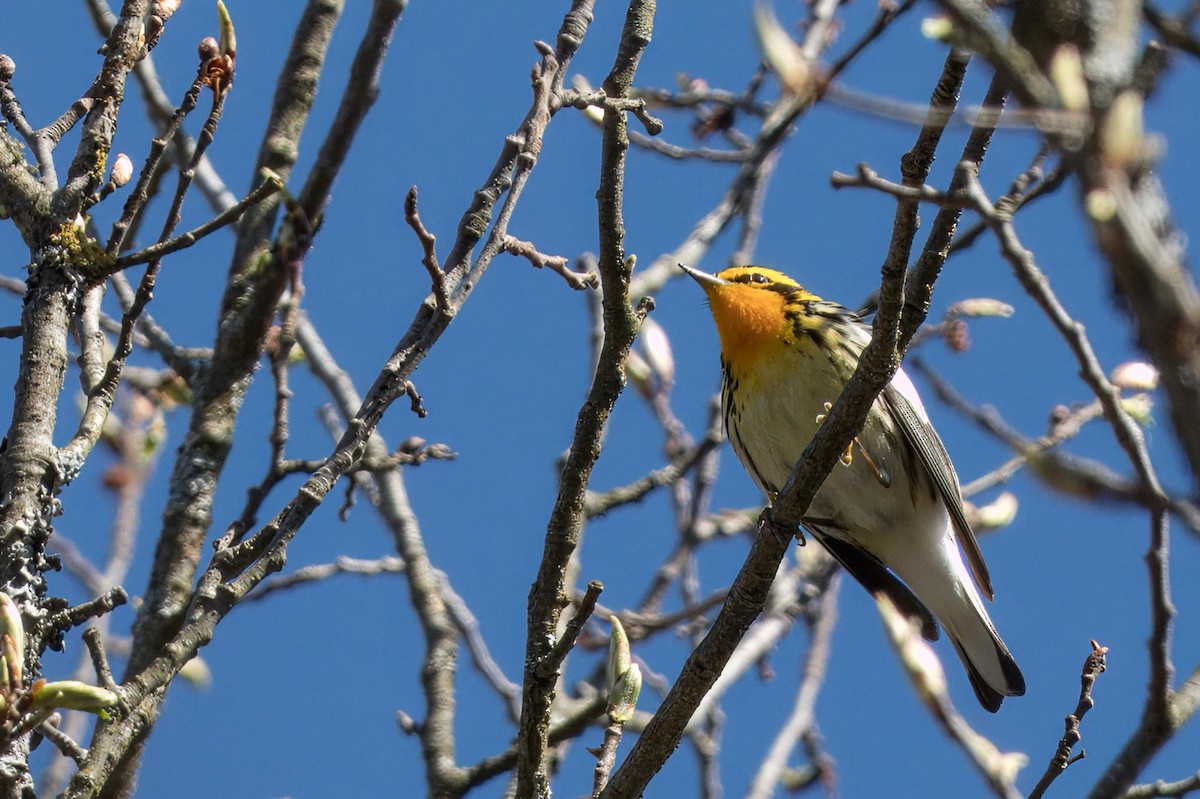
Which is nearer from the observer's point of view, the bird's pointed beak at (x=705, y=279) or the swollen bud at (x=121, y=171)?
the swollen bud at (x=121, y=171)

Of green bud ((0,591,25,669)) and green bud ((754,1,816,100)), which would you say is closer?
green bud ((754,1,816,100))

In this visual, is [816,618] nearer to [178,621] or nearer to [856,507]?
[856,507]

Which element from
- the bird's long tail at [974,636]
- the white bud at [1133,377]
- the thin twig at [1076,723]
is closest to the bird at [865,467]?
the bird's long tail at [974,636]

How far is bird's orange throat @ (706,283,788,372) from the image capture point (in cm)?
579

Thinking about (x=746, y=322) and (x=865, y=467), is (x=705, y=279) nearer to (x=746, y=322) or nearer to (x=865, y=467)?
(x=746, y=322)

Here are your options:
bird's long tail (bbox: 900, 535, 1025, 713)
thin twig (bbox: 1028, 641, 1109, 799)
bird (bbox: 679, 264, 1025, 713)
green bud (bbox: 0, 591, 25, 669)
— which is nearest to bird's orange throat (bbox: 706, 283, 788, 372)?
bird (bbox: 679, 264, 1025, 713)

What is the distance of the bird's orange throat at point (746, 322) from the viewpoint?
19.0 feet

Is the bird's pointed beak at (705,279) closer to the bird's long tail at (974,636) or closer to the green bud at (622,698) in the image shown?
the bird's long tail at (974,636)

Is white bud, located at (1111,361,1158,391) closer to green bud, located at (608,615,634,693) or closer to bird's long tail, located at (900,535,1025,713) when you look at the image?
bird's long tail, located at (900,535,1025,713)

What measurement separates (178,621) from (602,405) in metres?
1.41

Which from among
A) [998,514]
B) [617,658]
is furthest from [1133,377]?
[617,658]

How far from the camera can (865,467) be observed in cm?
580

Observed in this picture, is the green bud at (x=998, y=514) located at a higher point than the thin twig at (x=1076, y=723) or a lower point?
higher

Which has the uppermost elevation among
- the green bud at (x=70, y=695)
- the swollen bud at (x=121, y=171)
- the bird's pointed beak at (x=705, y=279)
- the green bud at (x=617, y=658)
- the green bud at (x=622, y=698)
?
the bird's pointed beak at (x=705, y=279)
